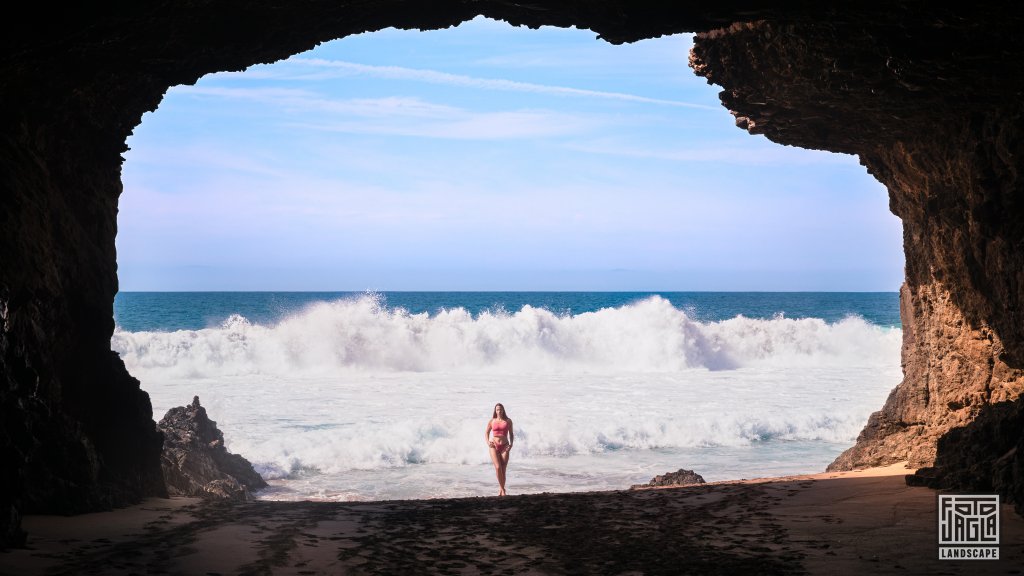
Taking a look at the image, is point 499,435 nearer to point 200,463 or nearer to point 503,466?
point 503,466

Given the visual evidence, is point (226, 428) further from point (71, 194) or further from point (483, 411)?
point (71, 194)

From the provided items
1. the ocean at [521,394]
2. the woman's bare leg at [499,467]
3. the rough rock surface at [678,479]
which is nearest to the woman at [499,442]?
the woman's bare leg at [499,467]

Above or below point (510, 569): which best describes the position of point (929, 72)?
above

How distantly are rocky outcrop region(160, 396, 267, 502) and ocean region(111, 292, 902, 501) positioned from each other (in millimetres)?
731

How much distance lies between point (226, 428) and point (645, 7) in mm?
15145

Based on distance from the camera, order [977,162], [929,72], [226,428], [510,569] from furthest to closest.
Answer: [226,428]
[977,162]
[929,72]
[510,569]

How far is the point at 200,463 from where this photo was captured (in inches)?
503

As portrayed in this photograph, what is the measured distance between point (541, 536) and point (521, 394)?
56.7ft

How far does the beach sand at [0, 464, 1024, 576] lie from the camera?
587 cm

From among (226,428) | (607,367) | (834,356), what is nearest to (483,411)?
(226,428)

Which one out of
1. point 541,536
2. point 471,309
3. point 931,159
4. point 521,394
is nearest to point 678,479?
point 541,536

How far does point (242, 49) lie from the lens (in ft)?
24.5

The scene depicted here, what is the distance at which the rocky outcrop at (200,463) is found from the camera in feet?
37.1

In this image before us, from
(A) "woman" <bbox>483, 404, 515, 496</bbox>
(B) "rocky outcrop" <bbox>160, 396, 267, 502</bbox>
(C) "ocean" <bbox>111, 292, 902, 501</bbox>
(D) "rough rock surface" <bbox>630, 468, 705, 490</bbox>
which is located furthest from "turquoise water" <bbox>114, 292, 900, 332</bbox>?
(D) "rough rock surface" <bbox>630, 468, 705, 490</bbox>
